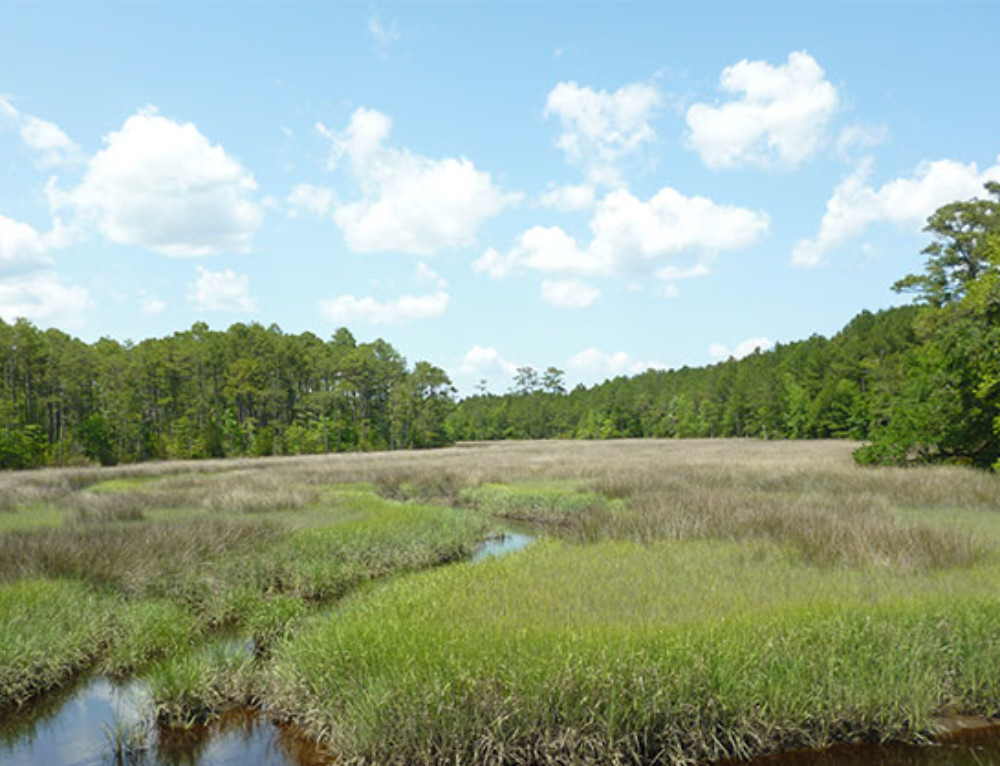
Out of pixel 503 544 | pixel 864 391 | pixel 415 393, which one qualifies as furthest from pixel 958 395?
pixel 415 393

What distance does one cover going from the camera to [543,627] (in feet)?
24.6

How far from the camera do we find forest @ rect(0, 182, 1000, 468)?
27094 millimetres

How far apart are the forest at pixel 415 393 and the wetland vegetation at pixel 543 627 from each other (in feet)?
37.5

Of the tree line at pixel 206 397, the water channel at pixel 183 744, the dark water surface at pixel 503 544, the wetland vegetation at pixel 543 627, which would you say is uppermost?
the tree line at pixel 206 397

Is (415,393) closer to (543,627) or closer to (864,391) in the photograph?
(864,391)

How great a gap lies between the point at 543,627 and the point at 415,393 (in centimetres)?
8155

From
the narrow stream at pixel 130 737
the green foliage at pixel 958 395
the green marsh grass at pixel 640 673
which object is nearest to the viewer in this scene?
the green marsh grass at pixel 640 673

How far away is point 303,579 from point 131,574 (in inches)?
124

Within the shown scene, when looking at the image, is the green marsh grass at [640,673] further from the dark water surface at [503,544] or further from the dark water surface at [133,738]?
the dark water surface at [503,544]

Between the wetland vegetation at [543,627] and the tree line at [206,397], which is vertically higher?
the tree line at [206,397]

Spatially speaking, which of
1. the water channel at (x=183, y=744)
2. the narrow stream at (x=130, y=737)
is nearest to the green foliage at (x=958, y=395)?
the water channel at (x=183, y=744)

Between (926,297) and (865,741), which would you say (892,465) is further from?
(865,741)

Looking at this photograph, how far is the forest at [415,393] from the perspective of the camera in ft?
88.9

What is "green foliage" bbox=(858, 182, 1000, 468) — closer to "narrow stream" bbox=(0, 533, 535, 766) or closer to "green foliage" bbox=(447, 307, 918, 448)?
"green foliage" bbox=(447, 307, 918, 448)
